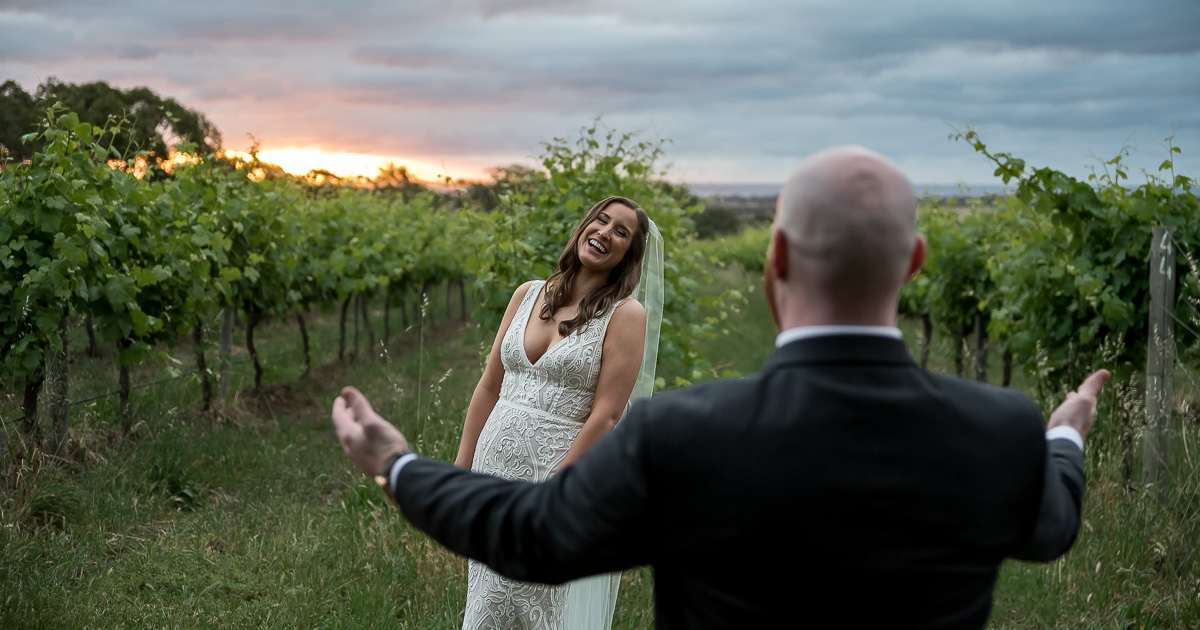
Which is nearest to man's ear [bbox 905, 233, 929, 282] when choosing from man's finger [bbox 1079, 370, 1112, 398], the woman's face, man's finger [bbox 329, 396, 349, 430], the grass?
man's finger [bbox 1079, 370, 1112, 398]

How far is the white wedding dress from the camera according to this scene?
292cm

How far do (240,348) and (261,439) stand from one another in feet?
20.8

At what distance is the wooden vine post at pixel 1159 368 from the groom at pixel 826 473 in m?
3.85

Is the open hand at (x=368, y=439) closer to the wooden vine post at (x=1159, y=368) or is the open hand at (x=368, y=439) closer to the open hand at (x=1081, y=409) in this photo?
the open hand at (x=1081, y=409)

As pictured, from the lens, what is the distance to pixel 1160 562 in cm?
409

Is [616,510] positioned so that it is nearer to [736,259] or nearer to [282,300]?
[282,300]

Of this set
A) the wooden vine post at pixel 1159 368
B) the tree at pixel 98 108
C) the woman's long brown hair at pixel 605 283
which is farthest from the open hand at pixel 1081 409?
the tree at pixel 98 108

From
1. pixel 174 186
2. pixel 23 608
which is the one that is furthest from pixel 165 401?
pixel 23 608

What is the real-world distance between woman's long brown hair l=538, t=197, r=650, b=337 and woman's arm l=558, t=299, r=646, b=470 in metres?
0.10

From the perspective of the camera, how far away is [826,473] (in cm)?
113

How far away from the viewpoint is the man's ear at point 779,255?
124 centimetres

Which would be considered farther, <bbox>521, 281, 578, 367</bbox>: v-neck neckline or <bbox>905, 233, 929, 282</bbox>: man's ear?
<bbox>521, 281, 578, 367</bbox>: v-neck neckline

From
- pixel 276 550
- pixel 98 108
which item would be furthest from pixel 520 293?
pixel 98 108

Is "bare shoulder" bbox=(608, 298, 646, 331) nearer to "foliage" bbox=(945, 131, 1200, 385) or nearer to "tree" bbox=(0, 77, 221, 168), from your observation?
"foliage" bbox=(945, 131, 1200, 385)
